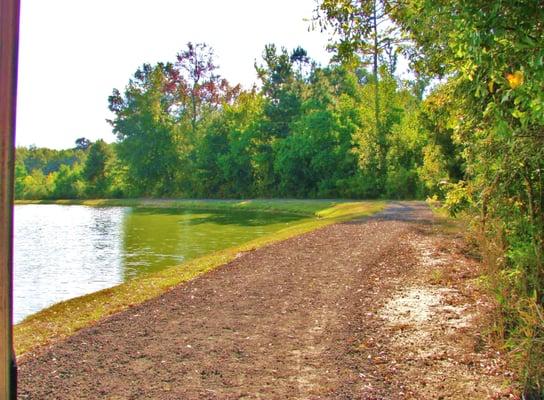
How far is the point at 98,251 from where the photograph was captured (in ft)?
59.8

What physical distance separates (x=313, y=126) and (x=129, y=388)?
36050 mm

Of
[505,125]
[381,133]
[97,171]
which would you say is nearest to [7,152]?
[505,125]

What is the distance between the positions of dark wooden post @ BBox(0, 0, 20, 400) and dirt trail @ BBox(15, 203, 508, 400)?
3910 millimetres

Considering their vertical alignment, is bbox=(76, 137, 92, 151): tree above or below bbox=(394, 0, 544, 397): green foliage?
above

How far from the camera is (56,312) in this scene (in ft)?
30.5

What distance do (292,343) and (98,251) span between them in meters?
13.6

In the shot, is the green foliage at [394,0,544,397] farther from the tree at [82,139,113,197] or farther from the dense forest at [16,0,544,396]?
the tree at [82,139,113,197]

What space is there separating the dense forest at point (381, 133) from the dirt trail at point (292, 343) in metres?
0.85

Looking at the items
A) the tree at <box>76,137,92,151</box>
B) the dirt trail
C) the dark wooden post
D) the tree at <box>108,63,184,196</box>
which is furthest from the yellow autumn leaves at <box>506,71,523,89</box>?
the tree at <box>76,137,92,151</box>

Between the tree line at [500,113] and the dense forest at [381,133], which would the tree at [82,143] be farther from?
the tree line at [500,113]

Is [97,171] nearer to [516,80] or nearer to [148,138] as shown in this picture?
[148,138]

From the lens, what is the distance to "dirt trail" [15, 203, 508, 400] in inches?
195

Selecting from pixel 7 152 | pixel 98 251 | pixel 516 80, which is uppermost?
pixel 516 80

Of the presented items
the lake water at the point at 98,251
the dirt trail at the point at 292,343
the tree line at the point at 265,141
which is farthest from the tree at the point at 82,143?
the dirt trail at the point at 292,343
